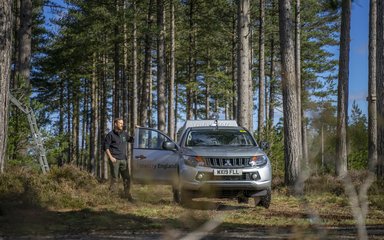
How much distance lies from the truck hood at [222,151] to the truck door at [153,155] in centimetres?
89

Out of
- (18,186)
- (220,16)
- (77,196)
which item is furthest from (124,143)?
(220,16)

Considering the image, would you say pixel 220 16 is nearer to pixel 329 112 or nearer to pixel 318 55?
pixel 318 55

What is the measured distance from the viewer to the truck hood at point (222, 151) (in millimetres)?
9945

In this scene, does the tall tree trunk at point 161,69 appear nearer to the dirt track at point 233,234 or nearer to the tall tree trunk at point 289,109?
the tall tree trunk at point 289,109

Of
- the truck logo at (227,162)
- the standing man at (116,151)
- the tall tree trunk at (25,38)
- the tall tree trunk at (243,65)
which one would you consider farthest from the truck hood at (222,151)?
the tall tree trunk at (25,38)

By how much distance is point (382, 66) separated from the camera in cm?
1230

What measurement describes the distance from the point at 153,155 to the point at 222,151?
7.84 ft

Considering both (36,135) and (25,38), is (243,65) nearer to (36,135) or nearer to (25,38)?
(36,135)

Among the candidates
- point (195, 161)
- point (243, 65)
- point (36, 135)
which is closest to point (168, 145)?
point (195, 161)

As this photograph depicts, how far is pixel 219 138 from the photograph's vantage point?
1116 cm

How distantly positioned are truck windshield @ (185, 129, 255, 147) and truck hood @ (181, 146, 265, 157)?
0.45 meters

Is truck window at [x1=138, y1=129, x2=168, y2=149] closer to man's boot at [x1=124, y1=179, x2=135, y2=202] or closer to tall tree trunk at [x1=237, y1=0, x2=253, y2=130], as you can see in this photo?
man's boot at [x1=124, y1=179, x2=135, y2=202]

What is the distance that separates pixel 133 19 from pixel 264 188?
17.8 metres

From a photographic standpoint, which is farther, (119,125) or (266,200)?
(119,125)
